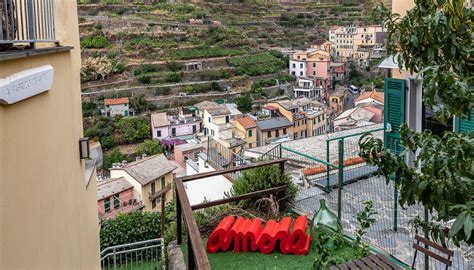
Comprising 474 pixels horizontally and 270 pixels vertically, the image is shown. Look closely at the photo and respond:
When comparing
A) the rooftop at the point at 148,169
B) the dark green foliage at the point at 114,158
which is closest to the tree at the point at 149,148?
the dark green foliage at the point at 114,158

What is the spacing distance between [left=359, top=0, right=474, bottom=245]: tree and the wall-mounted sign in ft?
4.99

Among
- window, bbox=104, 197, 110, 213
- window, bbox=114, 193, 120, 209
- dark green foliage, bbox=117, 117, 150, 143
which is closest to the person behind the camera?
window, bbox=104, 197, 110, 213

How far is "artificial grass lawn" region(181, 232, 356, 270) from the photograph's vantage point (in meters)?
4.60

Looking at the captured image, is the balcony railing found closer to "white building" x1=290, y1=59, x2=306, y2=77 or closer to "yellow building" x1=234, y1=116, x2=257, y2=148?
"yellow building" x1=234, y1=116, x2=257, y2=148

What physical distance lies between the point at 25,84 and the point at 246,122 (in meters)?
33.2

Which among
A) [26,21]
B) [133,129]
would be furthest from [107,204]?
[133,129]

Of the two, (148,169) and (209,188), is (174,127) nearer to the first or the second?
(148,169)

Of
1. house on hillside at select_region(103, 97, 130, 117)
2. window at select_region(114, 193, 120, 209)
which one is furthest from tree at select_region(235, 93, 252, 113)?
window at select_region(114, 193, 120, 209)

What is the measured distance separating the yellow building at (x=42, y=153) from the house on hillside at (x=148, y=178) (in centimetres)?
1879

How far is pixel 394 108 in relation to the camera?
652 cm

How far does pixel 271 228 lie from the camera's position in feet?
16.3

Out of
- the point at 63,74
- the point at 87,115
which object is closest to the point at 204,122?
the point at 87,115

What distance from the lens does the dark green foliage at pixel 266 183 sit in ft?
19.6

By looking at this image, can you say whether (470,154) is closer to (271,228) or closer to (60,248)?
(60,248)
